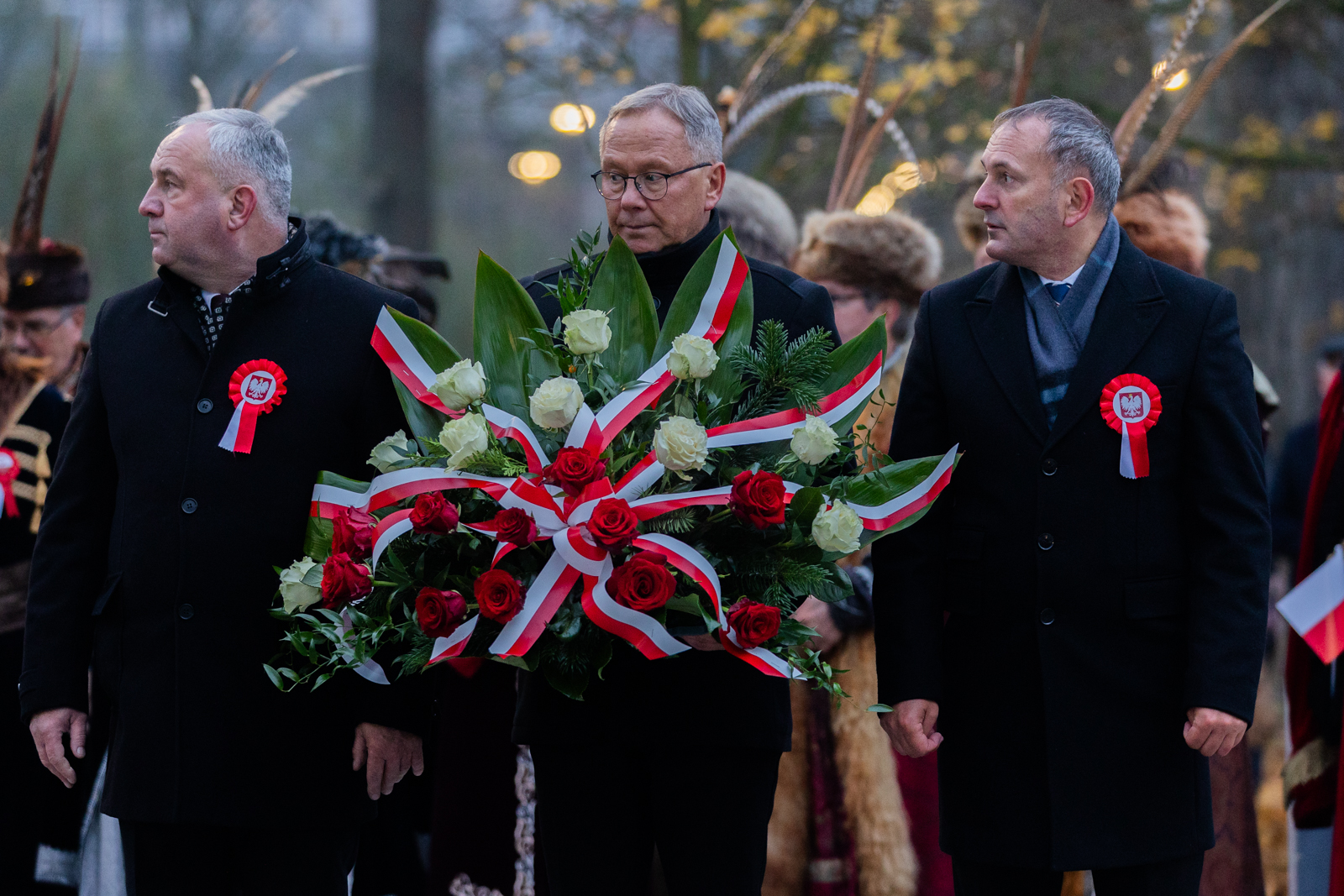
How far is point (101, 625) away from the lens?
2.94 metres

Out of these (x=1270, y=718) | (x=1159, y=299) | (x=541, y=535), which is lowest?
(x=1270, y=718)

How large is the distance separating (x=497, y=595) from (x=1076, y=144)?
137 centimetres

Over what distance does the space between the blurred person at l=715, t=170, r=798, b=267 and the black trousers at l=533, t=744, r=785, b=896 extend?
1.57 m

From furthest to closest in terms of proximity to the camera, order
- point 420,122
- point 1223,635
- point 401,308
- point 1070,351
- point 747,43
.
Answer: point 420,122
point 747,43
point 401,308
point 1070,351
point 1223,635

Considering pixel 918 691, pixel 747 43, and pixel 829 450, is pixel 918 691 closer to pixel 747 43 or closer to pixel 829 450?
pixel 829 450

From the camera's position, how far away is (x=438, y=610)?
236 centimetres

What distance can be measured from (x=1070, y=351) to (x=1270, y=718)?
15.0 feet

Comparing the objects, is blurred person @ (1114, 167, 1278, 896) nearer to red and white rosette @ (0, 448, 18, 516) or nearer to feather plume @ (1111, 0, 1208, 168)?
feather plume @ (1111, 0, 1208, 168)

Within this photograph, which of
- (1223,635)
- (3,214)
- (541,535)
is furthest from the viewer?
(3,214)

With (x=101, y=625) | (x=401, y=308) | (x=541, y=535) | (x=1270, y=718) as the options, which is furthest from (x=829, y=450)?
(x=1270, y=718)

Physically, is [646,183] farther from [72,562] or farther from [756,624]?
[72,562]

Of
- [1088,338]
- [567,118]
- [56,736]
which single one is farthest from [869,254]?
[56,736]

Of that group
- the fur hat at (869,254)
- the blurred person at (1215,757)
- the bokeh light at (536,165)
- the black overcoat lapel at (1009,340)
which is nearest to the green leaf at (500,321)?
the black overcoat lapel at (1009,340)

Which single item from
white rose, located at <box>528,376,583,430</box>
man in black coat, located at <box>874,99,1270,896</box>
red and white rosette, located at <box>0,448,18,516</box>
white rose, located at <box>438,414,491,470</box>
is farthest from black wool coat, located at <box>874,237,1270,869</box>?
red and white rosette, located at <box>0,448,18,516</box>
